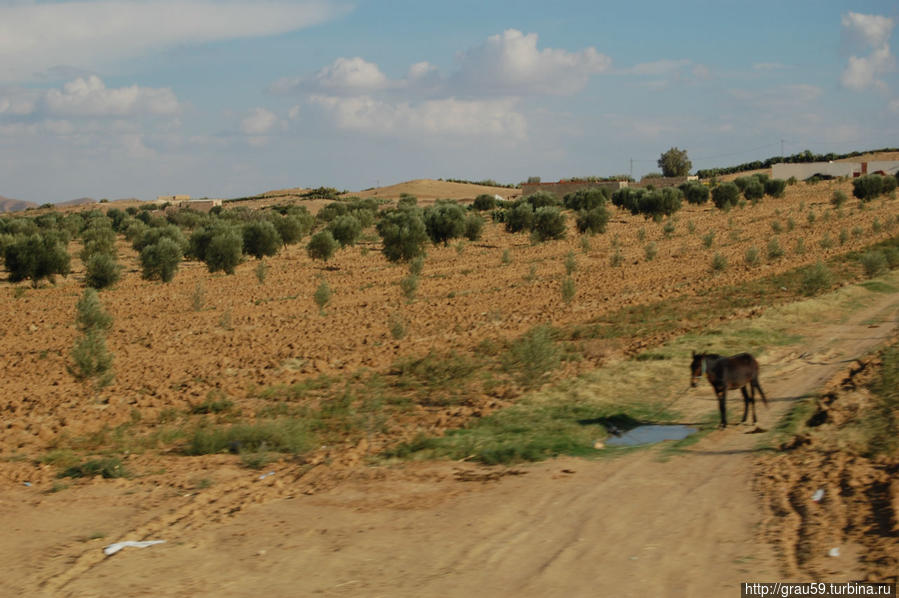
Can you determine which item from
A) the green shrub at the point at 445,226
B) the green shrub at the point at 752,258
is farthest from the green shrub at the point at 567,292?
the green shrub at the point at 445,226

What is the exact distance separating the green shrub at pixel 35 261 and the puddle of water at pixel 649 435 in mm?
33428

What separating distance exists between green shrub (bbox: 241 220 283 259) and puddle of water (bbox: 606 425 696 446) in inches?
1515

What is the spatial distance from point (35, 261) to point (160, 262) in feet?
18.0

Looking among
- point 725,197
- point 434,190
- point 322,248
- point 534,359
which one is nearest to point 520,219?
point 322,248

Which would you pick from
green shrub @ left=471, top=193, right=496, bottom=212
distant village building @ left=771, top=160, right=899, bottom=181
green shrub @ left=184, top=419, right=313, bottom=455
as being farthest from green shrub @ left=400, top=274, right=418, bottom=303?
Answer: distant village building @ left=771, top=160, right=899, bottom=181

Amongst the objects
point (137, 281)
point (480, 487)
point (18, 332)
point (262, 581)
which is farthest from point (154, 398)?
point (137, 281)

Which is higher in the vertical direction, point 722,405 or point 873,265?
point 873,265

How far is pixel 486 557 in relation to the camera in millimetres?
7414

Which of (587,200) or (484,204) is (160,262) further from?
(484,204)

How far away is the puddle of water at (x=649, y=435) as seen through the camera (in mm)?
11211

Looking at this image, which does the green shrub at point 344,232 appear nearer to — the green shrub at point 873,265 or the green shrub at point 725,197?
the green shrub at point 873,265

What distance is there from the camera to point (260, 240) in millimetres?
48125

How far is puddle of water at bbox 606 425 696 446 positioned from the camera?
11.2m

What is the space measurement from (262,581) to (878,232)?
43586 mm
